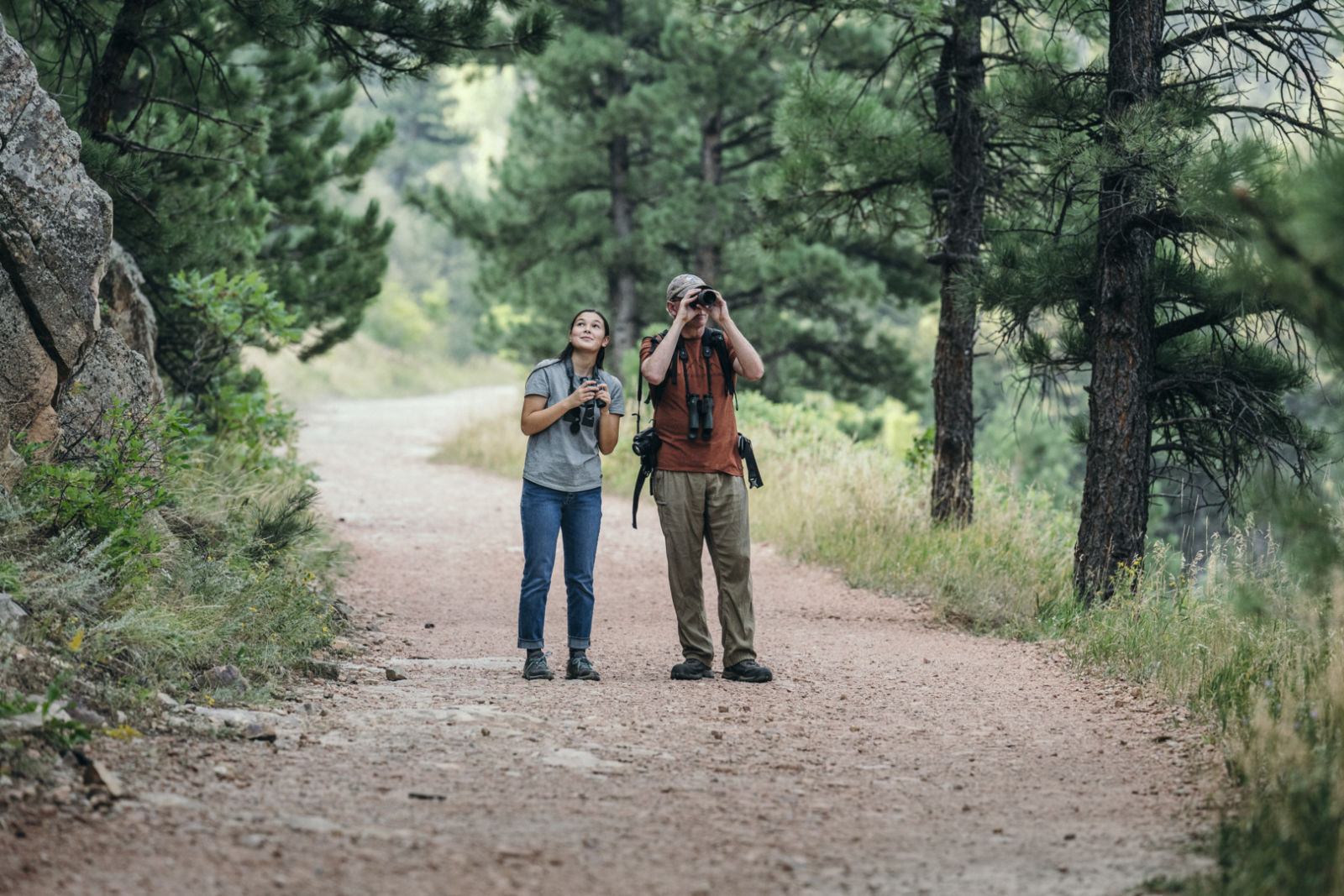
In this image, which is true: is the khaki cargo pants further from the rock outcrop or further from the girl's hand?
the rock outcrop

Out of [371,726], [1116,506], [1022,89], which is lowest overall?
[371,726]

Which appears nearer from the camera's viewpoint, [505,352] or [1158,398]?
[1158,398]

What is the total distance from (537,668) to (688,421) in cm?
137

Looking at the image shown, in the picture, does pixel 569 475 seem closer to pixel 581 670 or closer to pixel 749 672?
pixel 581 670

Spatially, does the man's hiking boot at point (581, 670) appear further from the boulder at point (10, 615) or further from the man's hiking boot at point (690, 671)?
the boulder at point (10, 615)

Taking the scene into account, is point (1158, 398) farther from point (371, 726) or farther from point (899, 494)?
point (371, 726)

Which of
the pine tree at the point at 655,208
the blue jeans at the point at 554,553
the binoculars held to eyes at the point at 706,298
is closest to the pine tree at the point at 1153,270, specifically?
the binoculars held to eyes at the point at 706,298

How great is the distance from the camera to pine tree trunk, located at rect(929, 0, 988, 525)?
9086mm

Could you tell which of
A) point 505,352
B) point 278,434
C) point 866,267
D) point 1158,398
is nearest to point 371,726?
point 1158,398

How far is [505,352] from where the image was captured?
23922mm

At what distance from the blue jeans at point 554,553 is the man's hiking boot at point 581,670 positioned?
0.06 m

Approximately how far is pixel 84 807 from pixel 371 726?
130 centimetres

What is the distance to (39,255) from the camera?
17.3 feet

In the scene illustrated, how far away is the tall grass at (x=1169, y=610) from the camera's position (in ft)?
9.92
